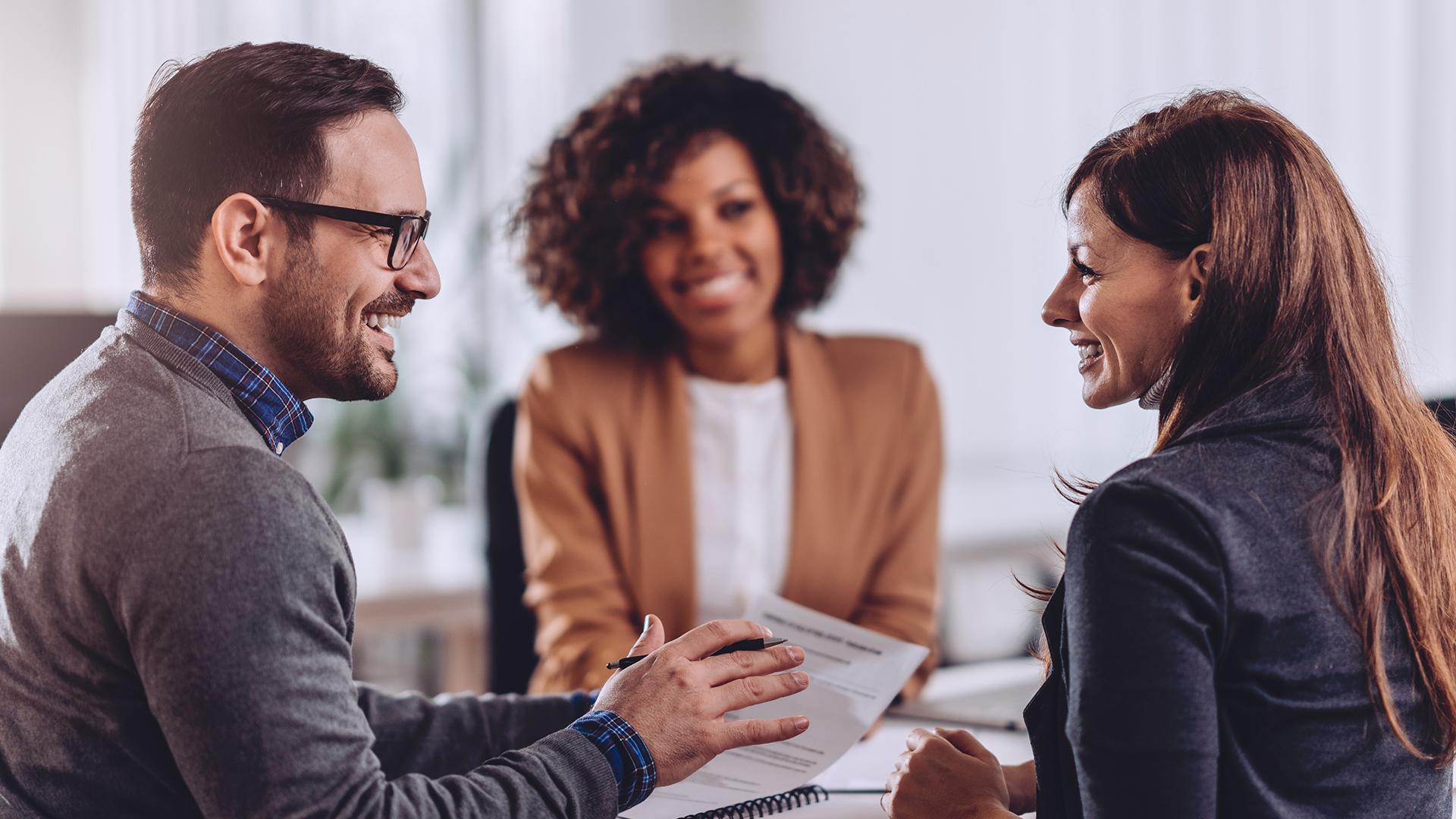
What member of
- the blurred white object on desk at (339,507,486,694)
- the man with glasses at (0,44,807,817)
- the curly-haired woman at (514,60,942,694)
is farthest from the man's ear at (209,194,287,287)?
the blurred white object on desk at (339,507,486,694)

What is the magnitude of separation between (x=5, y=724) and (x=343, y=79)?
0.60 meters

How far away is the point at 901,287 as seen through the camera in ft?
11.3

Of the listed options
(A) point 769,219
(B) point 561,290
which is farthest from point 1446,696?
(B) point 561,290

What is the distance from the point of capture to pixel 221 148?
3.37 ft

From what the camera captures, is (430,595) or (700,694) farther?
(430,595)

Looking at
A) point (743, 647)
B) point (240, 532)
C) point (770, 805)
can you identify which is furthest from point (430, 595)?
point (240, 532)

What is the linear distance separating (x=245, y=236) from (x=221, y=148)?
8 centimetres

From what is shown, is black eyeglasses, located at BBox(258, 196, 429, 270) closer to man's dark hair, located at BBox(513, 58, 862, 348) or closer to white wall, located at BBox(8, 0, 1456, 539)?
man's dark hair, located at BBox(513, 58, 862, 348)

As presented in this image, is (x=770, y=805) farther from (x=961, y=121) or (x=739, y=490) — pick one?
(x=961, y=121)

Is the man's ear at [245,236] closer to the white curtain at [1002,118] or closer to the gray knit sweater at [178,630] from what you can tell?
the gray knit sweater at [178,630]

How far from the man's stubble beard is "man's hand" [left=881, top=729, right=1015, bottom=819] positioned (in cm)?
62

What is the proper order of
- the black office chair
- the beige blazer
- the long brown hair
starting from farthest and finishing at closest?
1. the black office chair
2. the beige blazer
3. the long brown hair

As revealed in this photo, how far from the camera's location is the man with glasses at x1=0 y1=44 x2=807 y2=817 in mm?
827

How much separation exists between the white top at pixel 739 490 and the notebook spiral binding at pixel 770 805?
668 mm
